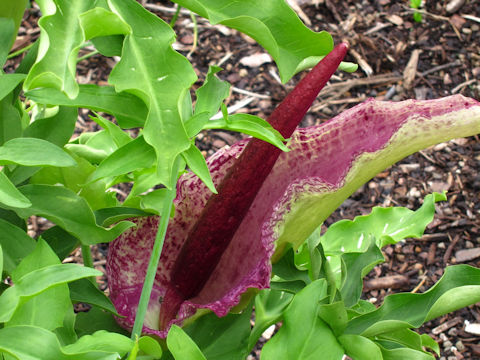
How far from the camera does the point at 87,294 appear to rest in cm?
66

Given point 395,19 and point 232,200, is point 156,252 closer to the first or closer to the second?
point 232,200

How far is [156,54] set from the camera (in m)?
0.46

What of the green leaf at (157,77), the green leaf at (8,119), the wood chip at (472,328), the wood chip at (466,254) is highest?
the green leaf at (157,77)

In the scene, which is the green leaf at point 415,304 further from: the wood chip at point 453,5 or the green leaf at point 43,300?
the wood chip at point 453,5

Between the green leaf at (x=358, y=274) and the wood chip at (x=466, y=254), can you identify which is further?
the wood chip at (x=466, y=254)

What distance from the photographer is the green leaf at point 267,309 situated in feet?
2.15

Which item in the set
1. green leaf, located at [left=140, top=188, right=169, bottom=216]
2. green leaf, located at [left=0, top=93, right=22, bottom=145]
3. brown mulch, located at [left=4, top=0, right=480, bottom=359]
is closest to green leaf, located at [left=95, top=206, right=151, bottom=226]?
green leaf, located at [left=140, top=188, right=169, bottom=216]

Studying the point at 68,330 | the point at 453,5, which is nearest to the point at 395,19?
the point at 453,5

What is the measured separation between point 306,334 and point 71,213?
23cm

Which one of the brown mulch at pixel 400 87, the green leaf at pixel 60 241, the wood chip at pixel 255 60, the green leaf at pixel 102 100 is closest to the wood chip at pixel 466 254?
the brown mulch at pixel 400 87

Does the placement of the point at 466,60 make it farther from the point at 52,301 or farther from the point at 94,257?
the point at 52,301

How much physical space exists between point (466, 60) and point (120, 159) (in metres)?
1.32

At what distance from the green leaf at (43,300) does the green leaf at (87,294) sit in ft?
0.36

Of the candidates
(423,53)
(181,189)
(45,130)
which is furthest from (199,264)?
(423,53)
